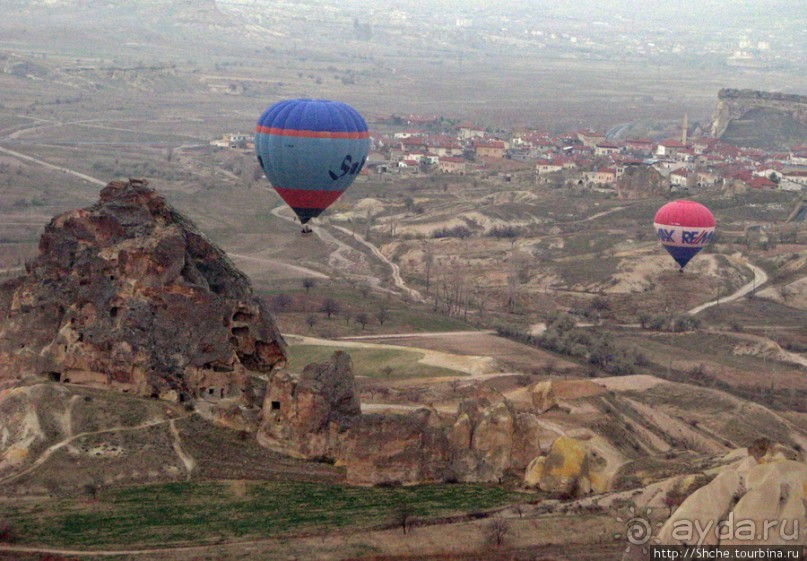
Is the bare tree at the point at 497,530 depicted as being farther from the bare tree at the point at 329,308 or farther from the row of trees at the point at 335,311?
the bare tree at the point at 329,308

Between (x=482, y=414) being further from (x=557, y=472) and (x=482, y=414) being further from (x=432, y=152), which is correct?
(x=432, y=152)

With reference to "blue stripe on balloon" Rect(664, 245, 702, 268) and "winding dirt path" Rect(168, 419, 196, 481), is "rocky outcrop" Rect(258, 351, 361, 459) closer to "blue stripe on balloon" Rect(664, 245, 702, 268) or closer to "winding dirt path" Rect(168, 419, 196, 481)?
"winding dirt path" Rect(168, 419, 196, 481)

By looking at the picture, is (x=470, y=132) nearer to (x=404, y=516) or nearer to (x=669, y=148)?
(x=669, y=148)

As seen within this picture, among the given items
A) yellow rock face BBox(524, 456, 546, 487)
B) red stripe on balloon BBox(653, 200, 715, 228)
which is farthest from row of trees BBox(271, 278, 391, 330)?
yellow rock face BBox(524, 456, 546, 487)

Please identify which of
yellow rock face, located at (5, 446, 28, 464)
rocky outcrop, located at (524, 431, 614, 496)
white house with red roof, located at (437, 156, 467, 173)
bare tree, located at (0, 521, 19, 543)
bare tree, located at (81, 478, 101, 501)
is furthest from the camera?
white house with red roof, located at (437, 156, 467, 173)

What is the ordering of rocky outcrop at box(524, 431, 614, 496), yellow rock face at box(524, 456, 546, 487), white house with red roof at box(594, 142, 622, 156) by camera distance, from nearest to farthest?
rocky outcrop at box(524, 431, 614, 496), yellow rock face at box(524, 456, 546, 487), white house with red roof at box(594, 142, 622, 156)

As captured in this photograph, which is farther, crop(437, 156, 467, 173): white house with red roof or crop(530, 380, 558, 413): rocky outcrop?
crop(437, 156, 467, 173): white house with red roof
